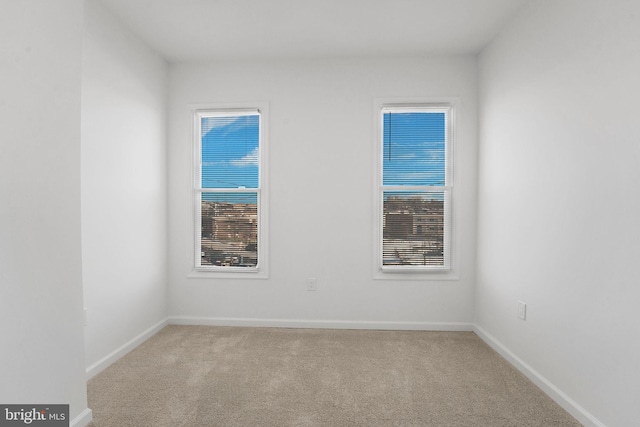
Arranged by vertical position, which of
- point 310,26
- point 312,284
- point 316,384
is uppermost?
point 310,26

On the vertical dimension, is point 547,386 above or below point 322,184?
below

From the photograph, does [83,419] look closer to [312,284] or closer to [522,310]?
[312,284]

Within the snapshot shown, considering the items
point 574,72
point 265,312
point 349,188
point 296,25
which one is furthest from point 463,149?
point 265,312

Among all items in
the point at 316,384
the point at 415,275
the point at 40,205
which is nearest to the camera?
the point at 40,205

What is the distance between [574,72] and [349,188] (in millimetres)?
2041

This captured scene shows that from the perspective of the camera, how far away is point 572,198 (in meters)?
2.19

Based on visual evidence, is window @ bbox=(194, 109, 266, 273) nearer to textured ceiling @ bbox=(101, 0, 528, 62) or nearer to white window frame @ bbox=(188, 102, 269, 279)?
white window frame @ bbox=(188, 102, 269, 279)

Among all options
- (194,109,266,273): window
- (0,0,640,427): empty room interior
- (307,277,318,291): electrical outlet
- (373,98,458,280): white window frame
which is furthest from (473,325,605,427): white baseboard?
(194,109,266,273): window

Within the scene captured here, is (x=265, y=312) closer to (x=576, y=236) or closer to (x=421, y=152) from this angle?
(x=421, y=152)

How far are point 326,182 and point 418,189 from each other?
93cm

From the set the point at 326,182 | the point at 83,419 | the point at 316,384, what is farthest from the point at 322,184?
the point at 83,419

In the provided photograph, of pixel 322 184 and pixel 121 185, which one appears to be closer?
pixel 121 185

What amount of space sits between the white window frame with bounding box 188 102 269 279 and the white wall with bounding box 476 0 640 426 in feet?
7.07

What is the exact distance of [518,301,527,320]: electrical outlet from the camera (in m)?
2.71
